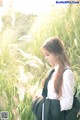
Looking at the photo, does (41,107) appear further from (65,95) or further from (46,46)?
(46,46)

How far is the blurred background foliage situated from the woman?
0.13ft

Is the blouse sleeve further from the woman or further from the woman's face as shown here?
the woman's face

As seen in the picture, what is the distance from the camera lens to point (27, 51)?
2430 mm

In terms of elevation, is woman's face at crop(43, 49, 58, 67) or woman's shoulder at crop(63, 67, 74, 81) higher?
woman's face at crop(43, 49, 58, 67)

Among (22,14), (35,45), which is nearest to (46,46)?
(35,45)

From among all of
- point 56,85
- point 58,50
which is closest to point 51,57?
point 58,50

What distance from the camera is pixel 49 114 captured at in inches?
94.2

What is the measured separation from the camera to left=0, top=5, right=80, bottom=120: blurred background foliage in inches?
95.4

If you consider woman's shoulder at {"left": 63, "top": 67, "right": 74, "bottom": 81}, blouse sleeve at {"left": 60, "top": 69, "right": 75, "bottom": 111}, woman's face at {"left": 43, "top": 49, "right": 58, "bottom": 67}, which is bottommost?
blouse sleeve at {"left": 60, "top": 69, "right": 75, "bottom": 111}

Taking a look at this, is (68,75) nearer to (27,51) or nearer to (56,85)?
(56,85)

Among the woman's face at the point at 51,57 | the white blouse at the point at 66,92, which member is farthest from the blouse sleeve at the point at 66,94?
the woman's face at the point at 51,57

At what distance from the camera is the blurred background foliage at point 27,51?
2.42m

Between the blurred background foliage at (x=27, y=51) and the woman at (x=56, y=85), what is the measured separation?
0.13 feet

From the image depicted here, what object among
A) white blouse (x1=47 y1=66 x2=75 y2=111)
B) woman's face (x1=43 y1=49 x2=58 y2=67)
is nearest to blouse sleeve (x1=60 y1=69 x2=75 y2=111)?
white blouse (x1=47 y1=66 x2=75 y2=111)
